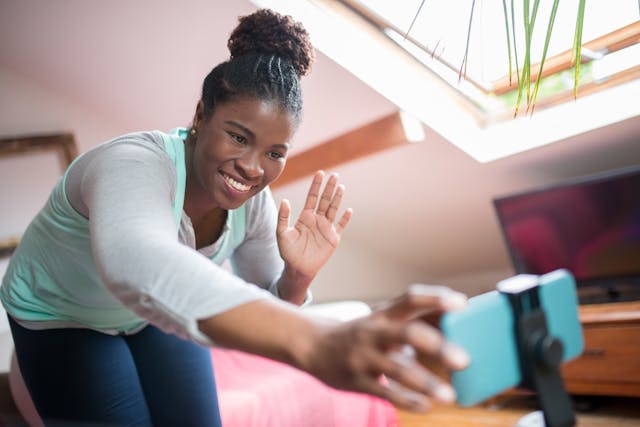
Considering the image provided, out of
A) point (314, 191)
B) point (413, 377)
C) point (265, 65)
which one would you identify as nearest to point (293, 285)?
point (314, 191)

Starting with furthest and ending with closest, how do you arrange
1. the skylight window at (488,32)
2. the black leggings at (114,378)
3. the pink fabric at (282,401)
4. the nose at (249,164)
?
the skylight window at (488,32)
the pink fabric at (282,401)
the black leggings at (114,378)
the nose at (249,164)

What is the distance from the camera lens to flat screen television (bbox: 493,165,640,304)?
2717 millimetres

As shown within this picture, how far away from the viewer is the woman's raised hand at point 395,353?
47cm

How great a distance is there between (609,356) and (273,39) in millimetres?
2228

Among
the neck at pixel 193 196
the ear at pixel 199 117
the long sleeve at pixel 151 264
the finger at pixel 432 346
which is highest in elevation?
the ear at pixel 199 117

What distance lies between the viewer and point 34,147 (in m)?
2.94

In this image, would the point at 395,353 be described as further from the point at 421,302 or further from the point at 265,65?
the point at 265,65

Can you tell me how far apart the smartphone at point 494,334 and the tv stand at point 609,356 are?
187cm

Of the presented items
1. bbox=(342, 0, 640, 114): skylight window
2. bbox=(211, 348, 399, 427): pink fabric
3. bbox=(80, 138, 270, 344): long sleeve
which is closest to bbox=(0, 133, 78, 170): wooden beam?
bbox=(211, 348, 399, 427): pink fabric

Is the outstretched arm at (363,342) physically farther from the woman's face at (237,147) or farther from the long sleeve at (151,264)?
the woman's face at (237,147)

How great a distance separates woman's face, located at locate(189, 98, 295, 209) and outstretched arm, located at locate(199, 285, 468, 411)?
449 mm

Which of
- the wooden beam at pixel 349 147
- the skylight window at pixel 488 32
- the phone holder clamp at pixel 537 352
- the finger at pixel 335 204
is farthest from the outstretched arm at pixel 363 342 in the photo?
the wooden beam at pixel 349 147

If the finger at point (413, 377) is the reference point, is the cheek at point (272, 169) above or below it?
above

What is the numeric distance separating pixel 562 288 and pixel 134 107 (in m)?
2.56
